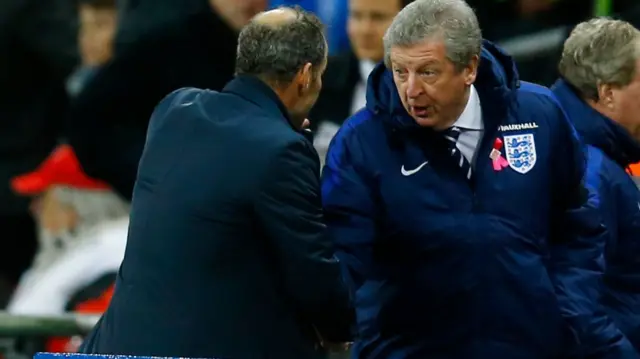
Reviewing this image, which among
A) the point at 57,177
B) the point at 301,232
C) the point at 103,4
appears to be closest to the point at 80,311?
the point at 57,177

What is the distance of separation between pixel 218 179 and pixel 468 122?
733mm

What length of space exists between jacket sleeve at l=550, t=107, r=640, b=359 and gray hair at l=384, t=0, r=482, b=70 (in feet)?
1.36

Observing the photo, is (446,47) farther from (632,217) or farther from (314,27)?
(632,217)

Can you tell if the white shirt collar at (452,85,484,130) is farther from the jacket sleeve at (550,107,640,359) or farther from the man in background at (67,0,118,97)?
the man in background at (67,0,118,97)

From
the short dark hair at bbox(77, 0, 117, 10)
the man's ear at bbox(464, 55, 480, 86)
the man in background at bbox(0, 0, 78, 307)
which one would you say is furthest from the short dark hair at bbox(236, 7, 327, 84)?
the short dark hair at bbox(77, 0, 117, 10)

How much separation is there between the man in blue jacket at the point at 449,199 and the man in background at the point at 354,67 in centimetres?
196

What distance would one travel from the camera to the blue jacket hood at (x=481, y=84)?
468cm

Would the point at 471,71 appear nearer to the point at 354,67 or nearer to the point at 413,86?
the point at 413,86

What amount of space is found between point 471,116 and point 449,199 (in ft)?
0.83

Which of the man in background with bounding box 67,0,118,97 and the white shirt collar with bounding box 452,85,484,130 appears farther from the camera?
the man in background with bounding box 67,0,118,97

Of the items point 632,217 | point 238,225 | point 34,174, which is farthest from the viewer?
point 34,174

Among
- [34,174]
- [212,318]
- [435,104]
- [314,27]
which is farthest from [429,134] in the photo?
[34,174]

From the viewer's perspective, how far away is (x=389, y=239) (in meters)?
4.68

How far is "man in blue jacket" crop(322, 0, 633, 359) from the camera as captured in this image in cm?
463
